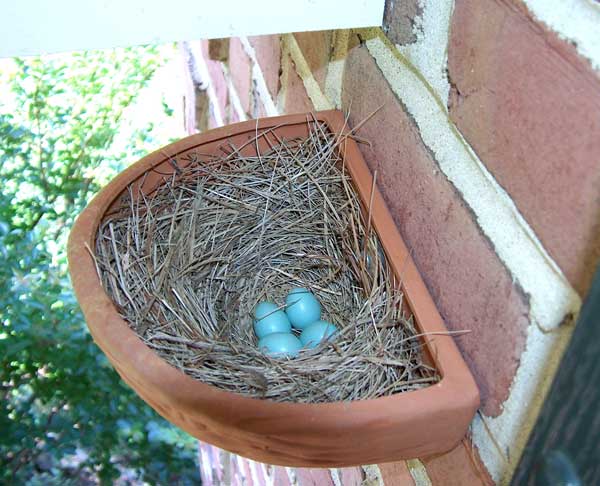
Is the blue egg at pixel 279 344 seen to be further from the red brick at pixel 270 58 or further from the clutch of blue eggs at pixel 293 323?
the red brick at pixel 270 58

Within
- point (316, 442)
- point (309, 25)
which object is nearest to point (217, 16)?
point (309, 25)

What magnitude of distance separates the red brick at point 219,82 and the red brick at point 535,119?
1.08 m

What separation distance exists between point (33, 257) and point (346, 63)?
1099 mm

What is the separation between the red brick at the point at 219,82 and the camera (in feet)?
5.34

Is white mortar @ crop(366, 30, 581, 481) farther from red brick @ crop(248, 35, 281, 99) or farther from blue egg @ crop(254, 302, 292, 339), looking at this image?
red brick @ crop(248, 35, 281, 99)

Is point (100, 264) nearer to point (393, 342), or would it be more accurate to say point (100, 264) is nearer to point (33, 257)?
point (393, 342)

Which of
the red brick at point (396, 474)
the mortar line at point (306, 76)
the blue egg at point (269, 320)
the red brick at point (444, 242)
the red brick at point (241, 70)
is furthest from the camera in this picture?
the red brick at point (241, 70)

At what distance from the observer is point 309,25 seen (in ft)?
2.19

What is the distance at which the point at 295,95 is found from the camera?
1.09 meters

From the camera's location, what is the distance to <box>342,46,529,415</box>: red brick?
0.54m

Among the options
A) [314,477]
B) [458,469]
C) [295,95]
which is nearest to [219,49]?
[295,95]

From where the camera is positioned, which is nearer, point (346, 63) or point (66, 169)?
point (346, 63)

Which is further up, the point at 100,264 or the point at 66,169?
the point at 66,169

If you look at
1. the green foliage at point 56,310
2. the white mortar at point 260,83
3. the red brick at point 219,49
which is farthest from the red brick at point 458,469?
the green foliage at point 56,310
